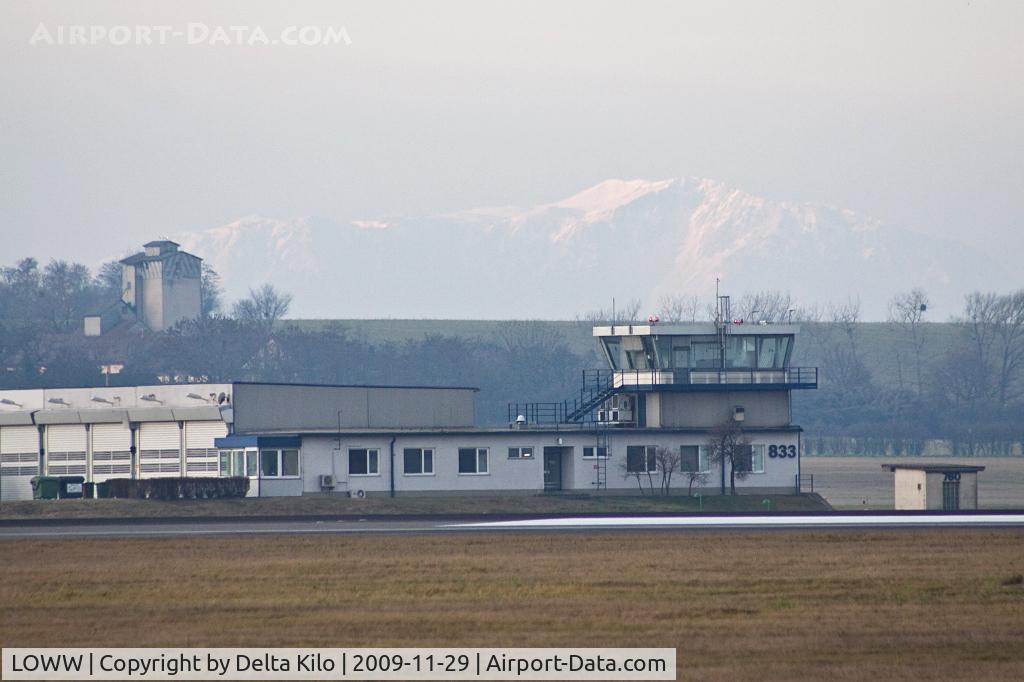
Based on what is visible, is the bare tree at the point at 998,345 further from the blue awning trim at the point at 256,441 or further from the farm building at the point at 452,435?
the blue awning trim at the point at 256,441

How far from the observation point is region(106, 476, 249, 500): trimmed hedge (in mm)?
60594

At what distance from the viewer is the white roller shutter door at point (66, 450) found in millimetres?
70125

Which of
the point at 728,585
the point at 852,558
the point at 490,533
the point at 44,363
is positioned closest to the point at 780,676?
the point at 728,585

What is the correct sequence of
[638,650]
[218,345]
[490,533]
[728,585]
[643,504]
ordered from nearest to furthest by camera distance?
[638,650] → [728,585] → [490,533] → [643,504] → [218,345]

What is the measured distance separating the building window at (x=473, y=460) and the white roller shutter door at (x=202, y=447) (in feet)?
33.3

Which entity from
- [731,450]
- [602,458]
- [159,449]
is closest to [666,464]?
[602,458]

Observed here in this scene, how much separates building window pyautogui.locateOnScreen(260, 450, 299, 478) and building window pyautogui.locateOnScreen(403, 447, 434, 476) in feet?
15.2

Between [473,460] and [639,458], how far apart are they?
7142 millimetres

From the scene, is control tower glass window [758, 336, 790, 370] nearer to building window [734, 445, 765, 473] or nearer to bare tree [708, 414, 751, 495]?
bare tree [708, 414, 751, 495]

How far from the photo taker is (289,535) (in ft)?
144

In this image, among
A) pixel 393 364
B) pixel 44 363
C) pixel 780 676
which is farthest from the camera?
pixel 393 364

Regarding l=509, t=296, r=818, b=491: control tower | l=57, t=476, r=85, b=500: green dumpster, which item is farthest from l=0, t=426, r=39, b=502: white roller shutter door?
l=509, t=296, r=818, b=491: control tower

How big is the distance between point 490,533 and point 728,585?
44.0 ft

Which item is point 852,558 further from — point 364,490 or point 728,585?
point 364,490
